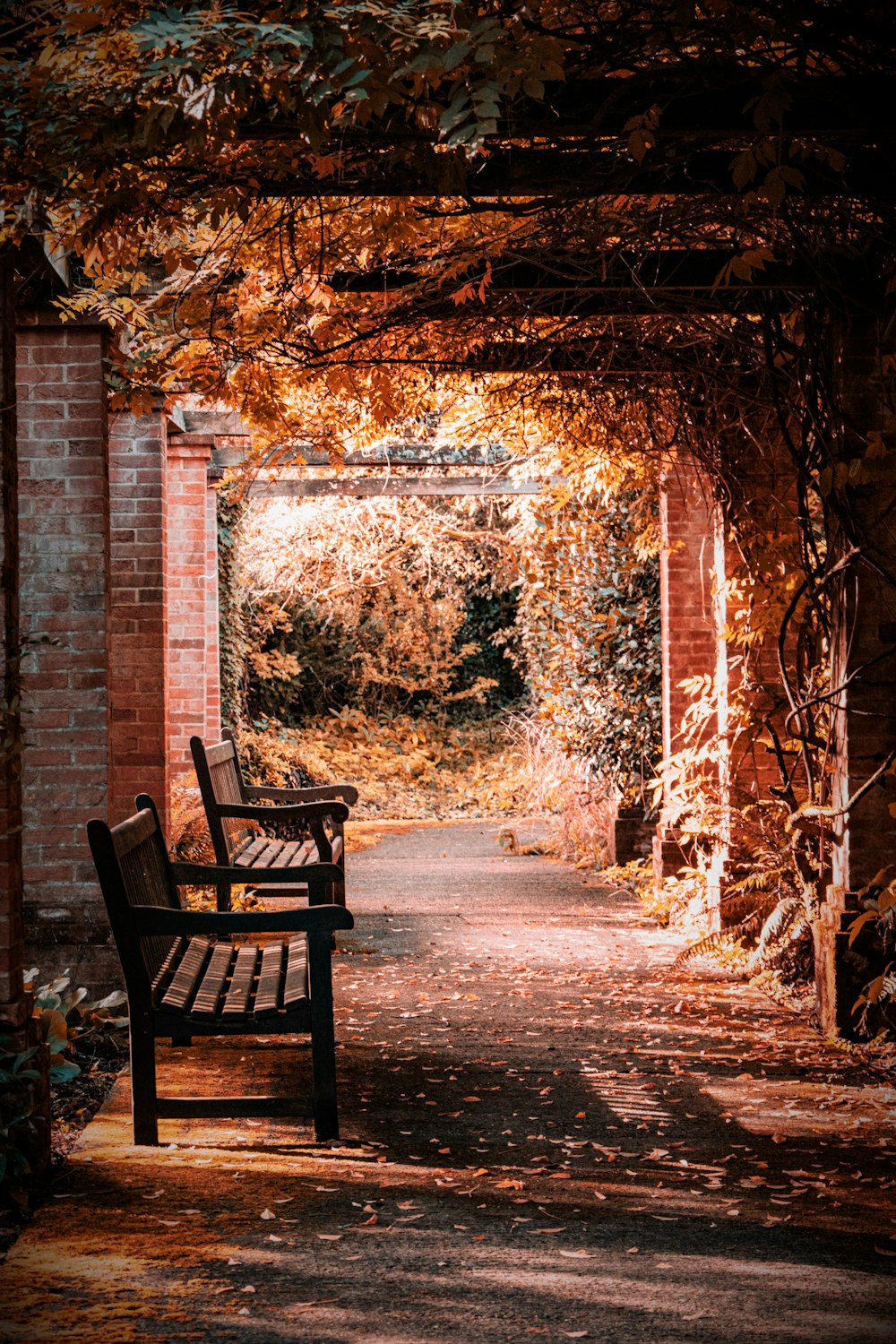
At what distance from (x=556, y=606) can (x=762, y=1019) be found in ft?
19.1

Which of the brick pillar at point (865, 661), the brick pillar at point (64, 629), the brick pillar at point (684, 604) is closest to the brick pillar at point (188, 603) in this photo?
the brick pillar at point (684, 604)

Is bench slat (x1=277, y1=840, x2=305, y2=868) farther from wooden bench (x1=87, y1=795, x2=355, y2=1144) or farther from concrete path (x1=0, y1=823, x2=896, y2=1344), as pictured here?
wooden bench (x1=87, y1=795, x2=355, y2=1144)

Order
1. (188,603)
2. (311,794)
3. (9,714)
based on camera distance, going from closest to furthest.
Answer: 1. (9,714)
2. (311,794)
3. (188,603)

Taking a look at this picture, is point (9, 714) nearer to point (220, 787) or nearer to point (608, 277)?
point (608, 277)

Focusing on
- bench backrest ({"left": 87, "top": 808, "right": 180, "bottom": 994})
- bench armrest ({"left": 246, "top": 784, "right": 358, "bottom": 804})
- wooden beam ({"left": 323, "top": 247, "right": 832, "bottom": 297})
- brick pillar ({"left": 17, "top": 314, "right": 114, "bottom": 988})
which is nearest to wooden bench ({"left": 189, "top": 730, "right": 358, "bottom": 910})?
bench armrest ({"left": 246, "top": 784, "right": 358, "bottom": 804})

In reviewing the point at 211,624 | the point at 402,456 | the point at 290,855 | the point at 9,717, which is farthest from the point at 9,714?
the point at 402,456

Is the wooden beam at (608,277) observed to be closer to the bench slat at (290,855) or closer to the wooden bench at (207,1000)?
the wooden bench at (207,1000)

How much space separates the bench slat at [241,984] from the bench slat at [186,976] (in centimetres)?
13

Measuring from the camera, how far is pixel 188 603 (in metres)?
10.4

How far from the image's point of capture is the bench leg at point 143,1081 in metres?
4.25

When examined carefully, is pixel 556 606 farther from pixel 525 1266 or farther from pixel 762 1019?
pixel 525 1266

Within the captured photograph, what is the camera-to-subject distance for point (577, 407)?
739cm

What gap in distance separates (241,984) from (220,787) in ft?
10.6

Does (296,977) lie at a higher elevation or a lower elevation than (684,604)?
lower
